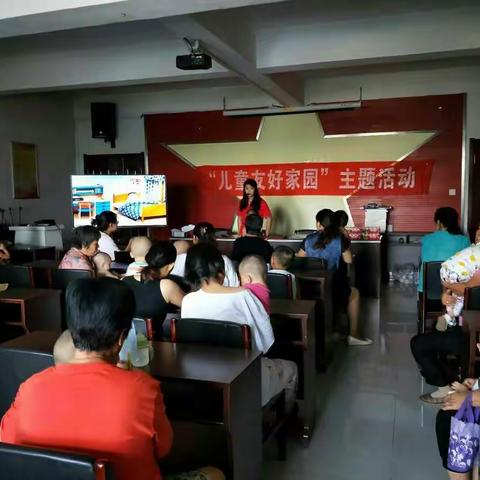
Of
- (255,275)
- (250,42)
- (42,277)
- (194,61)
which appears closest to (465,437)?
(255,275)

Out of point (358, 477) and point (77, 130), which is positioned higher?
point (77, 130)

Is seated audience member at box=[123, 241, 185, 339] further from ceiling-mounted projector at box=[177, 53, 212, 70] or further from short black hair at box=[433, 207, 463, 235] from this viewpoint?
short black hair at box=[433, 207, 463, 235]

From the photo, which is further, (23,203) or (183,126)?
(183,126)

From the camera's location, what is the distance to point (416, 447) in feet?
8.91

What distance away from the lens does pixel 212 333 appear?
2170 millimetres

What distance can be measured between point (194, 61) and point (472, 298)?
2928 mm

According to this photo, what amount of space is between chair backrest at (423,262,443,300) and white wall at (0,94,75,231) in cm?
587

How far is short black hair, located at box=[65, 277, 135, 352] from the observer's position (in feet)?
4.41

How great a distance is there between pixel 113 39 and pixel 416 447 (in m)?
4.84

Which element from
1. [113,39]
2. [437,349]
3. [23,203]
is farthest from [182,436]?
[23,203]

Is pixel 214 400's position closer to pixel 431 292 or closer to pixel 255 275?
pixel 255 275

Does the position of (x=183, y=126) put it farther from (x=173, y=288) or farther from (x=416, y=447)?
(x=416, y=447)

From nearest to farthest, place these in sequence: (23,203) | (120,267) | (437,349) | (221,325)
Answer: (221,325) < (437,349) < (120,267) < (23,203)

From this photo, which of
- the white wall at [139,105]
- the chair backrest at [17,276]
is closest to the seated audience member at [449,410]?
the chair backrest at [17,276]
